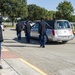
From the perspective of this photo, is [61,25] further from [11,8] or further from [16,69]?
[11,8]

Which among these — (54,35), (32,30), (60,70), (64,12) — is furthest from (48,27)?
(64,12)

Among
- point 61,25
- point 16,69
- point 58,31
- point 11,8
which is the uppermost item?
point 11,8

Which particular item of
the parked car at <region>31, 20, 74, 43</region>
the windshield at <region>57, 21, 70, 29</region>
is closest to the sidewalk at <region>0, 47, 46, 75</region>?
the parked car at <region>31, 20, 74, 43</region>

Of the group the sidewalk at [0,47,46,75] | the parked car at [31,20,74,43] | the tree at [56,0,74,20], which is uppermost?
the tree at [56,0,74,20]

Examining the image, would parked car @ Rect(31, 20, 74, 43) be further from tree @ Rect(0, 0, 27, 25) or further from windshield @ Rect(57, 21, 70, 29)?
tree @ Rect(0, 0, 27, 25)

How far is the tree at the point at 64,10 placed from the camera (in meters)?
87.5

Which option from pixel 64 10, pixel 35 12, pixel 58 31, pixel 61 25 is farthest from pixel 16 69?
pixel 35 12

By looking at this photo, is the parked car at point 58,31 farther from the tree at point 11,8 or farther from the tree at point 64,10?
the tree at point 64,10

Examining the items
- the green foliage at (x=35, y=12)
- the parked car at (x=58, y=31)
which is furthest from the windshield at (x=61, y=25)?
the green foliage at (x=35, y=12)

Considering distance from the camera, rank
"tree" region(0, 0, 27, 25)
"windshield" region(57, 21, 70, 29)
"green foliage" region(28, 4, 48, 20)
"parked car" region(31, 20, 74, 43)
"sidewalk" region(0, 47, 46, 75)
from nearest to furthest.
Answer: "sidewalk" region(0, 47, 46, 75) < "parked car" region(31, 20, 74, 43) < "windshield" region(57, 21, 70, 29) < "tree" region(0, 0, 27, 25) < "green foliage" region(28, 4, 48, 20)

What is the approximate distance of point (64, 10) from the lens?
89062 mm

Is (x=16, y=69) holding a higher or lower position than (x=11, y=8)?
lower

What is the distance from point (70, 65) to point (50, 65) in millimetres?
721

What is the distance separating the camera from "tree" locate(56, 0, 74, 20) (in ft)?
287
